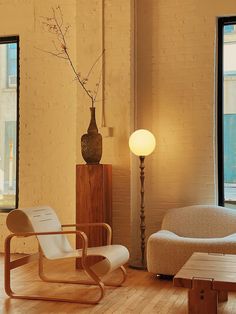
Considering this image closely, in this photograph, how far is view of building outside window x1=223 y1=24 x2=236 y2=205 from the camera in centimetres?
571

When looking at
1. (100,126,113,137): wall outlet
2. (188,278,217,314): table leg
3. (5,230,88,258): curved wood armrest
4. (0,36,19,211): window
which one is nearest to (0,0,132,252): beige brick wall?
(100,126,113,137): wall outlet

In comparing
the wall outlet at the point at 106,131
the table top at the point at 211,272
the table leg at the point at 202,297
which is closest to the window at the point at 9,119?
the wall outlet at the point at 106,131

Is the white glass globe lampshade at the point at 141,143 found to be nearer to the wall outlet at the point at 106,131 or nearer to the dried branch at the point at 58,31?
the wall outlet at the point at 106,131

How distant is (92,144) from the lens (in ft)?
17.2

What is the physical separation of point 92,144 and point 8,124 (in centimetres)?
172

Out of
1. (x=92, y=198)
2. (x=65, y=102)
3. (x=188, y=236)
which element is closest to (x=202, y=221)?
(x=188, y=236)

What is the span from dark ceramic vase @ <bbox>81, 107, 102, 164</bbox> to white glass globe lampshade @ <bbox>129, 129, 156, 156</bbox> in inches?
14.1

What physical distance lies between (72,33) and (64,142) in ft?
4.45

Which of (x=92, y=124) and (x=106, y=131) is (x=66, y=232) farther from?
(x=106, y=131)

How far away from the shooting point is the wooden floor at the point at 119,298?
12.3 feet

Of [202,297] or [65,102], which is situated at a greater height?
[65,102]

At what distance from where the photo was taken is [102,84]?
225 inches

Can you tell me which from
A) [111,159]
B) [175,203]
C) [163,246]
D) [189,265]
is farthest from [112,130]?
[189,265]

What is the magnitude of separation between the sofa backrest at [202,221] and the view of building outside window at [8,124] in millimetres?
2229
